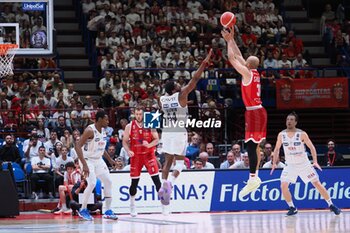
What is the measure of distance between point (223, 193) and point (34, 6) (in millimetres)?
Result: 5921

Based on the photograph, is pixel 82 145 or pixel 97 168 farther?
pixel 97 168

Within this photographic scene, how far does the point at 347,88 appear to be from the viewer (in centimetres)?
2780

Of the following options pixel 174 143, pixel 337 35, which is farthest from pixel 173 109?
pixel 337 35

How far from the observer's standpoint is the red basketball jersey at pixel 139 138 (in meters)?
18.2

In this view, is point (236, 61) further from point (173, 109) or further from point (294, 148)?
point (294, 148)

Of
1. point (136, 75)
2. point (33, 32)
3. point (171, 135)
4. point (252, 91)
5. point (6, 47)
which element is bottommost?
point (171, 135)

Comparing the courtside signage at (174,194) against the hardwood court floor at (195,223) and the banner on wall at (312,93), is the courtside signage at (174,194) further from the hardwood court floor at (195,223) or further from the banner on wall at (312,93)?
the banner on wall at (312,93)

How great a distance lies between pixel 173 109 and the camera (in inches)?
671

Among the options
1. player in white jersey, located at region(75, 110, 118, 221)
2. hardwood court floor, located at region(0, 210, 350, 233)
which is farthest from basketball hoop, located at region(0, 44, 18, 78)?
hardwood court floor, located at region(0, 210, 350, 233)

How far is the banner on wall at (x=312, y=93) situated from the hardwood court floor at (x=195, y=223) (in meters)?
8.04

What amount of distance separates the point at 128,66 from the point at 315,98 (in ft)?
18.4

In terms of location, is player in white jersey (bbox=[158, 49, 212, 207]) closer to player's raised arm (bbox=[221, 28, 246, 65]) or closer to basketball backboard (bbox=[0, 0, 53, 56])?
player's raised arm (bbox=[221, 28, 246, 65])

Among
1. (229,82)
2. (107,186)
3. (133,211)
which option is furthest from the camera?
(229,82)

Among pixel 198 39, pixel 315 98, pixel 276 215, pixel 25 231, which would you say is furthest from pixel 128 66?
pixel 25 231
